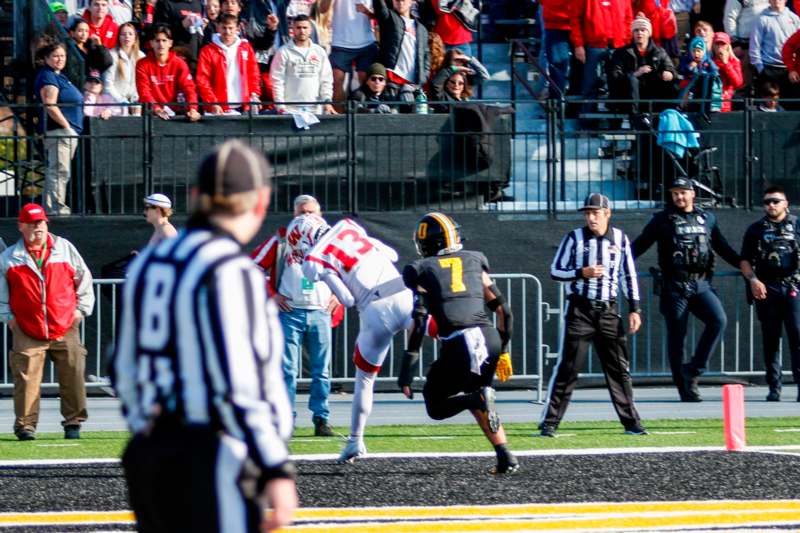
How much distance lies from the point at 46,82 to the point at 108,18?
6.25 feet

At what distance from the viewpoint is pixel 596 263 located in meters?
12.7

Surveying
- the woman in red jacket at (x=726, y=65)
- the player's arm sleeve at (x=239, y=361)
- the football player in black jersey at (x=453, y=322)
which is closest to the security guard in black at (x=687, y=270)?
the woman in red jacket at (x=726, y=65)

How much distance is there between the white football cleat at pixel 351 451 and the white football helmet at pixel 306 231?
2121 millimetres

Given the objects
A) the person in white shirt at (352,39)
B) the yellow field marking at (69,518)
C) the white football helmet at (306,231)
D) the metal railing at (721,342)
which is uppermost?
the person in white shirt at (352,39)

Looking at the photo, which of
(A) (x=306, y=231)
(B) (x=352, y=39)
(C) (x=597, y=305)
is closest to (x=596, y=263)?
(C) (x=597, y=305)

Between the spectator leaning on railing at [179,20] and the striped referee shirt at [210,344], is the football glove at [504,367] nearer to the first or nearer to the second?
the striped referee shirt at [210,344]

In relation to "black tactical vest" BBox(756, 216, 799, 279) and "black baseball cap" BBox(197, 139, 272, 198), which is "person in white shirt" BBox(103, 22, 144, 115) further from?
"black baseball cap" BBox(197, 139, 272, 198)

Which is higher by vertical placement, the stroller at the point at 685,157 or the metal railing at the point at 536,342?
the stroller at the point at 685,157

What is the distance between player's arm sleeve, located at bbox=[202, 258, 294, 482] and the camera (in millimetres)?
4492

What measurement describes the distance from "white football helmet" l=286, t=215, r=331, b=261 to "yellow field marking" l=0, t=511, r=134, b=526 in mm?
4028

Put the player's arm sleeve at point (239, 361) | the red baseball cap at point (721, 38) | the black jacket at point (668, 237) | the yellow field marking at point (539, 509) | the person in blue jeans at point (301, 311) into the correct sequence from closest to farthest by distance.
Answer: the player's arm sleeve at point (239, 361)
the yellow field marking at point (539, 509)
the person in blue jeans at point (301, 311)
the black jacket at point (668, 237)
the red baseball cap at point (721, 38)

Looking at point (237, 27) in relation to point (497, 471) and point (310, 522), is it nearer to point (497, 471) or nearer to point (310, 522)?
point (497, 471)

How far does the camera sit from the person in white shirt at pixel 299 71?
17.3 meters

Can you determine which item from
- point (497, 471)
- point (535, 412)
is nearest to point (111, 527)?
point (497, 471)
